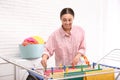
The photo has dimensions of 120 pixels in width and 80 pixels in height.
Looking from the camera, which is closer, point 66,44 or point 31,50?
point 66,44

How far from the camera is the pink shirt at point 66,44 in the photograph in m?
2.18

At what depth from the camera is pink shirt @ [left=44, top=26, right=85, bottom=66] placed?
2.18m

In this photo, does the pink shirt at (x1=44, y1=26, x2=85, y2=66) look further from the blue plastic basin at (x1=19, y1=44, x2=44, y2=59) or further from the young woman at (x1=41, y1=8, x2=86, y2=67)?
the blue plastic basin at (x1=19, y1=44, x2=44, y2=59)

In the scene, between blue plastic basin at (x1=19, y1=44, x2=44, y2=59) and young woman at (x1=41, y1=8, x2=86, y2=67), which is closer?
young woman at (x1=41, y1=8, x2=86, y2=67)

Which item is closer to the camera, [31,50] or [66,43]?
[66,43]

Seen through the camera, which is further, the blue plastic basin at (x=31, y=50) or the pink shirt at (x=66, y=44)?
the blue plastic basin at (x=31, y=50)

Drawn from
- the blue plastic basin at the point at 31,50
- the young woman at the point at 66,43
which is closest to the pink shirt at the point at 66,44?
the young woman at the point at 66,43

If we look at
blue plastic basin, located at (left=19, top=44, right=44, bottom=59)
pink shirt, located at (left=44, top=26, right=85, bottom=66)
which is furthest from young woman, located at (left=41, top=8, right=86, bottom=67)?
blue plastic basin, located at (left=19, top=44, right=44, bottom=59)

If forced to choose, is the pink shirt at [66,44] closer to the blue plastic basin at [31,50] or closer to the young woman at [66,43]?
the young woman at [66,43]

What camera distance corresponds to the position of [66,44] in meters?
2.18

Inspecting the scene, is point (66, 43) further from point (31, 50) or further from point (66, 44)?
point (31, 50)

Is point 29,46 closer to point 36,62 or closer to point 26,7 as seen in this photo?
point 36,62

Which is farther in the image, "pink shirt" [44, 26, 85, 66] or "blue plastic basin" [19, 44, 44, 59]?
"blue plastic basin" [19, 44, 44, 59]

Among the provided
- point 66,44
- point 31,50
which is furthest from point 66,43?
point 31,50
